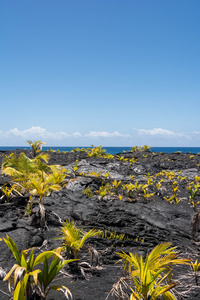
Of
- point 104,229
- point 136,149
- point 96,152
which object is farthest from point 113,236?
point 136,149

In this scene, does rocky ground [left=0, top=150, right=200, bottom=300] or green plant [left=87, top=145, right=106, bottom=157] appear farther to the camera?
green plant [left=87, top=145, right=106, bottom=157]

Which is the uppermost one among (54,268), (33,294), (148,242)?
(54,268)

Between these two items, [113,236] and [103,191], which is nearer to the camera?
[113,236]

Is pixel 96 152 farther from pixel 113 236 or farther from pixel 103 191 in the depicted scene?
pixel 113 236

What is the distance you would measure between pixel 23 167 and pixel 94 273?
19.2ft

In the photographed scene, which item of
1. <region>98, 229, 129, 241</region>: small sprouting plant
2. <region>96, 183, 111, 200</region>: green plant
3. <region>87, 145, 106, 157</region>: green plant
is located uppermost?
<region>87, 145, 106, 157</region>: green plant

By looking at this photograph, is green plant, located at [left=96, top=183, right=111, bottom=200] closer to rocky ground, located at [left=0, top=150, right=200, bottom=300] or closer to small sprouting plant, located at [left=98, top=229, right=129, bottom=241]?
rocky ground, located at [left=0, top=150, right=200, bottom=300]

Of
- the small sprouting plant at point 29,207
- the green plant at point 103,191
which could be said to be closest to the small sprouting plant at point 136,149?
the green plant at point 103,191

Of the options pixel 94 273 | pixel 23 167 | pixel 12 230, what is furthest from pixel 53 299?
pixel 23 167

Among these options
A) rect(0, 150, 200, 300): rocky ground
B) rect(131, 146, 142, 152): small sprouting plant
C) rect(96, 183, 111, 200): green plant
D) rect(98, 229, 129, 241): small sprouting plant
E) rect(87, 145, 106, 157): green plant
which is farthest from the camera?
rect(131, 146, 142, 152): small sprouting plant

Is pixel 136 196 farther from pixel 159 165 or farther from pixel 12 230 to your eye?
pixel 159 165

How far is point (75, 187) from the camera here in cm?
985

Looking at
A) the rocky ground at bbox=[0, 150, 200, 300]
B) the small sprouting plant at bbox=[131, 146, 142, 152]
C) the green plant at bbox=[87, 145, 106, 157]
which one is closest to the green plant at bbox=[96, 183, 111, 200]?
the rocky ground at bbox=[0, 150, 200, 300]

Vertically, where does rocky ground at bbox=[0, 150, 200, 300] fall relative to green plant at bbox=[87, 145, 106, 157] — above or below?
below
